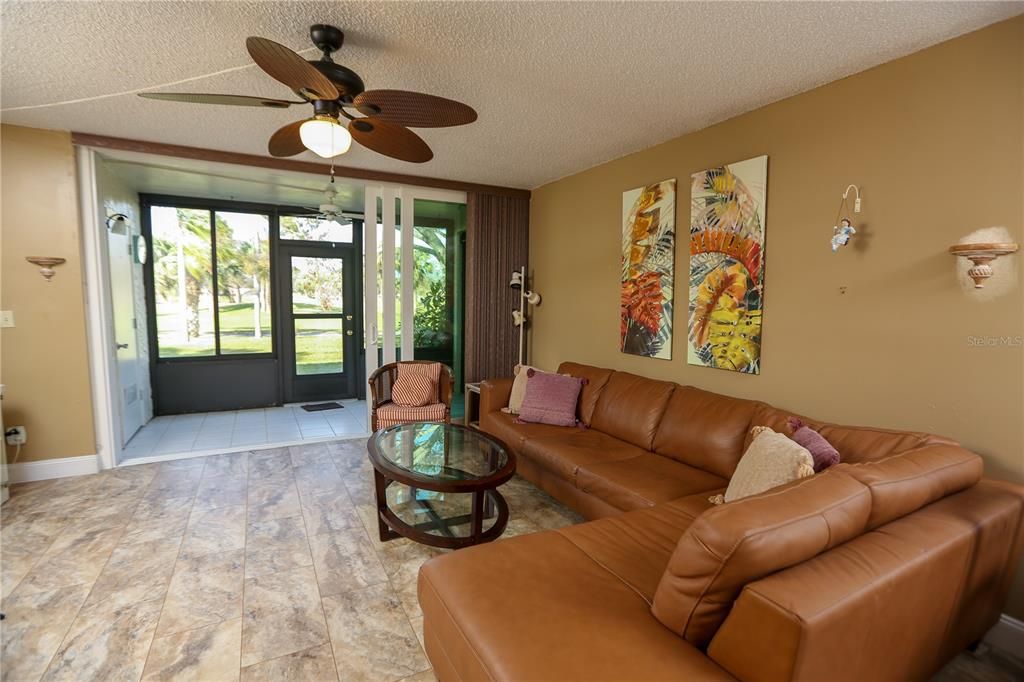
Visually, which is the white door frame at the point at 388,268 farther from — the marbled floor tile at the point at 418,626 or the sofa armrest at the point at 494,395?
the marbled floor tile at the point at 418,626

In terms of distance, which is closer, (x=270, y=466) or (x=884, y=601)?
(x=884, y=601)

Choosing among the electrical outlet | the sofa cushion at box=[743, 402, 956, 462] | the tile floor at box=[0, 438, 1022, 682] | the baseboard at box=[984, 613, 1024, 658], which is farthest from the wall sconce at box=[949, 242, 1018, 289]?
the electrical outlet

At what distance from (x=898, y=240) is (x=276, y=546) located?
11.9 ft

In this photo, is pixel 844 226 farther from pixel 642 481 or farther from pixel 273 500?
pixel 273 500

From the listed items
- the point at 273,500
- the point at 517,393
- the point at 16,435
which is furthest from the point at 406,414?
→ the point at 16,435

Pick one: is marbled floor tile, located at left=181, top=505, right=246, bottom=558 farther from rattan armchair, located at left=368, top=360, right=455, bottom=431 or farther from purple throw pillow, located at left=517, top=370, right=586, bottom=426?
purple throw pillow, located at left=517, top=370, right=586, bottom=426

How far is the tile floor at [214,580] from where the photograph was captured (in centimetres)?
185

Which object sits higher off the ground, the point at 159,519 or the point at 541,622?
the point at 541,622

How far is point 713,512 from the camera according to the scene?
1.23m

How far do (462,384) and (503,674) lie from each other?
416cm

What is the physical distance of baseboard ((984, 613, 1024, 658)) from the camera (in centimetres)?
194

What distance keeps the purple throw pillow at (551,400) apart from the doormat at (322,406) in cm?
327

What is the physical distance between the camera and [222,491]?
3.44m

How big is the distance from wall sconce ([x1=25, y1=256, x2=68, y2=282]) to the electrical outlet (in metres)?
1.12
